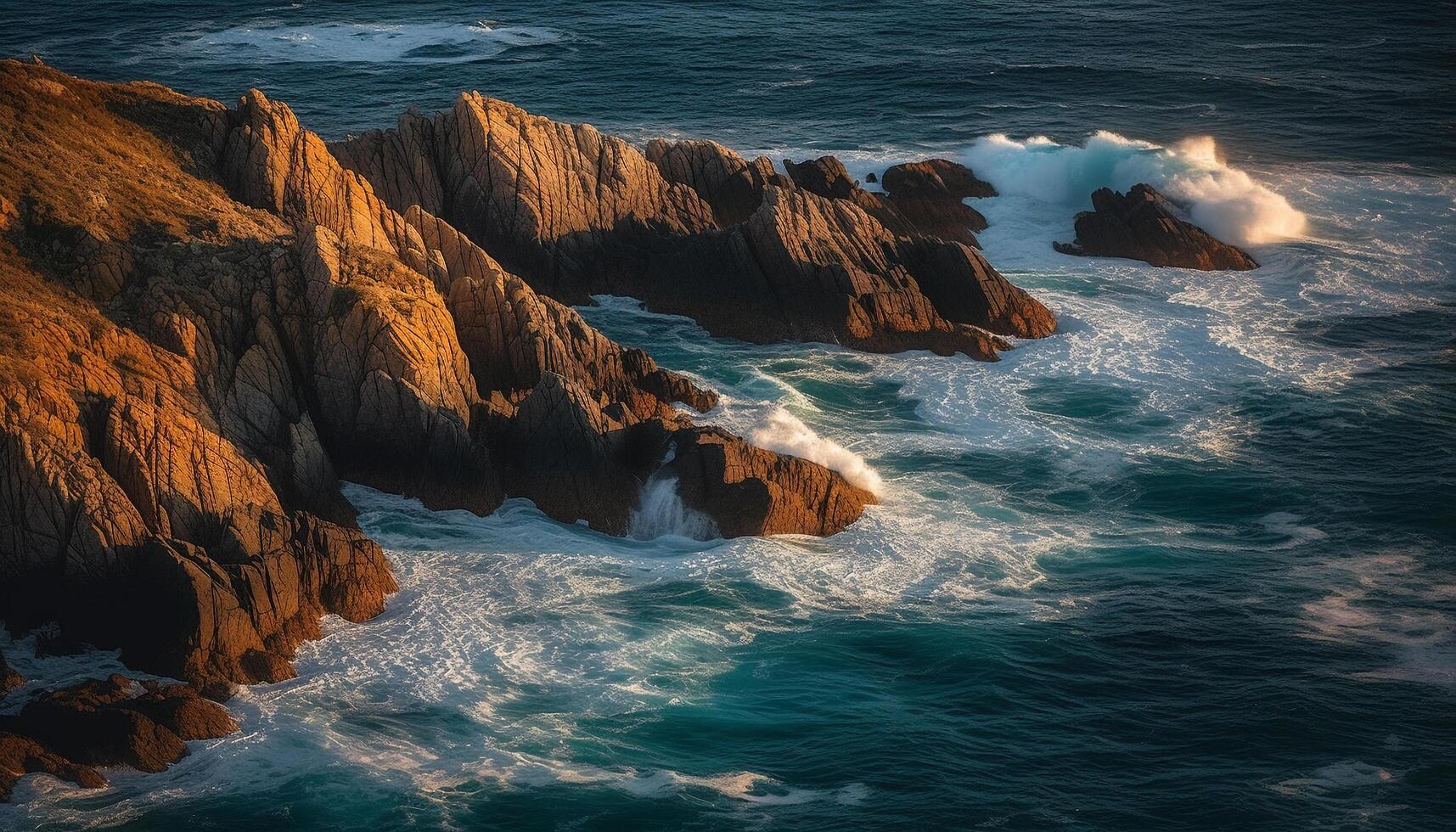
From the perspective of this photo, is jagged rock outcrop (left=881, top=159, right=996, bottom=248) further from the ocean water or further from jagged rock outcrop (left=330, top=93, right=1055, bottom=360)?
jagged rock outcrop (left=330, top=93, right=1055, bottom=360)

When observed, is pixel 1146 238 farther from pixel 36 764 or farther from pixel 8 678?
pixel 36 764

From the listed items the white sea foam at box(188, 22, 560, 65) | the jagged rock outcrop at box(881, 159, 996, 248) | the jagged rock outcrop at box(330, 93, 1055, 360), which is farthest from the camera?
the white sea foam at box(188, 22, 560, 65)

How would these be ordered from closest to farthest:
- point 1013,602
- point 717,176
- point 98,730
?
point 98,730
point 1013,602
point 717,176

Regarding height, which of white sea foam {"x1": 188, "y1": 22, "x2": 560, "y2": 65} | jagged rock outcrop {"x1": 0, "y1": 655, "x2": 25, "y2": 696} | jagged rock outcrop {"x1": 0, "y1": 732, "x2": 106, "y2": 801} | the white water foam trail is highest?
white sea foam {"x1": 188, "y1": 22, "x2": 560, "y2": 65}

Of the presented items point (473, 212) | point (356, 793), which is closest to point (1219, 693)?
point (356, 793)

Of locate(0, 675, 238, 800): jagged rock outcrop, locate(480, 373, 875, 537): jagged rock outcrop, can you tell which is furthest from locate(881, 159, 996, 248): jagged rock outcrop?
locate(0, 675, 238, 800): jagged rock outcrop

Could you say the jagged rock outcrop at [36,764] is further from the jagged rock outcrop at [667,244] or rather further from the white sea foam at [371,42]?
the white sea foam at [371,42]

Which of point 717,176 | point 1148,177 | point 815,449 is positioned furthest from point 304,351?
point 1148,177
